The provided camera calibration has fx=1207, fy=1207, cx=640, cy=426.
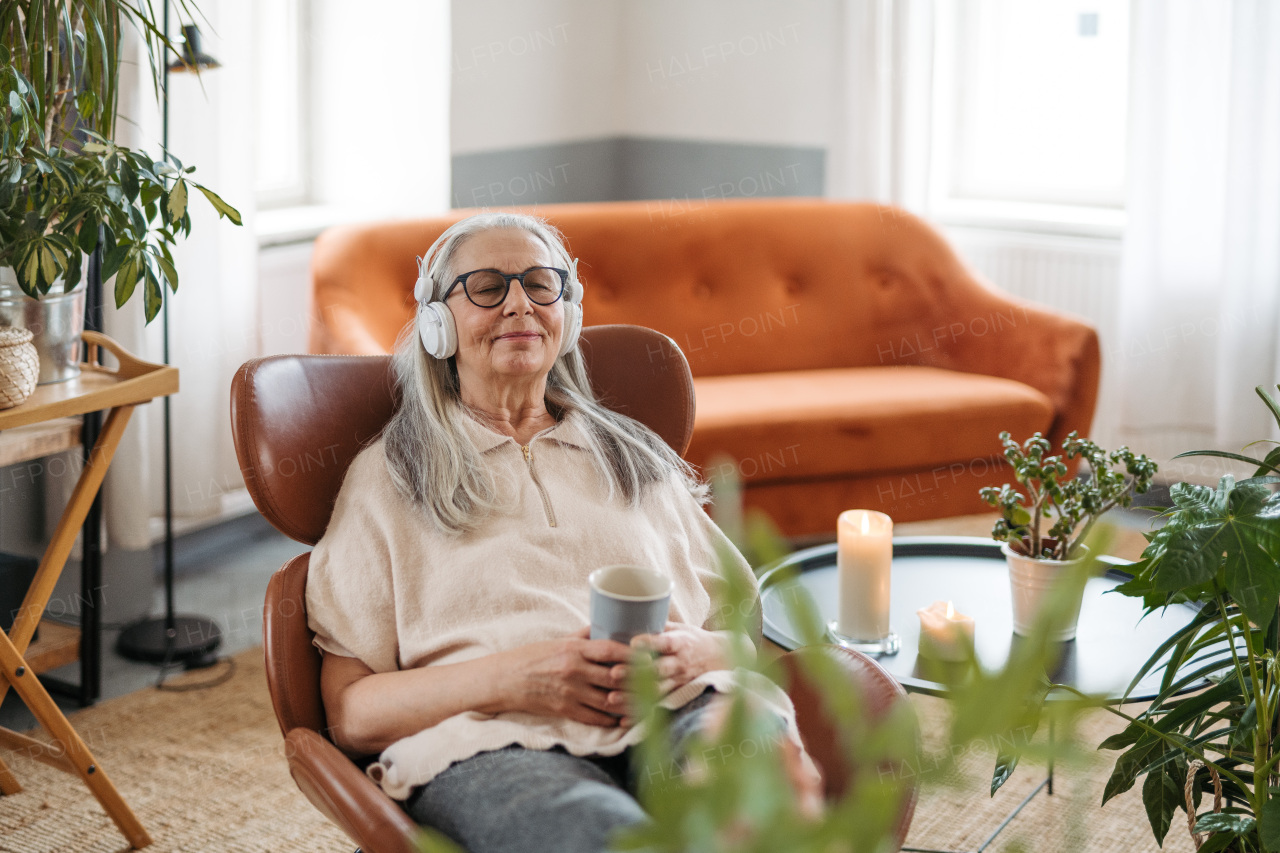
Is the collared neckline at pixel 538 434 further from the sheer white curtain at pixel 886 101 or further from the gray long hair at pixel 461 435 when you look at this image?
the sheer white curtain at pixel 886 101

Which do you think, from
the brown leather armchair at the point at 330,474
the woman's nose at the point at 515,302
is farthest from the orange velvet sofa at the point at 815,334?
the woman's nose at the point at 515,302

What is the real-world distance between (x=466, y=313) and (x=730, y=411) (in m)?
1.40

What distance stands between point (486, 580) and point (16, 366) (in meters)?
0.94

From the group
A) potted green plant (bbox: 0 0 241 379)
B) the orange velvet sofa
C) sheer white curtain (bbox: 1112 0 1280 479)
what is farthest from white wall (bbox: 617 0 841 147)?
potted green plant (bbox: 0 0 241 379)

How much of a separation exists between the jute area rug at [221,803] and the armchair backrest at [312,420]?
2.30 ft

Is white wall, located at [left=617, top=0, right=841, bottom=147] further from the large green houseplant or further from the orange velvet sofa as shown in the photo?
the large green houseplant

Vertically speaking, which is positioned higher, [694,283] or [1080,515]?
[694,283]

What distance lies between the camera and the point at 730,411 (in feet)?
9.54

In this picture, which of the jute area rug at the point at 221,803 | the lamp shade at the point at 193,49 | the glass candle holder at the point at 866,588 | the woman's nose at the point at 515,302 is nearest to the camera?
the woman's nose at the point at 515,302

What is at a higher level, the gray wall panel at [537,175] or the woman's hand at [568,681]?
the gray wall panel at [537,175]

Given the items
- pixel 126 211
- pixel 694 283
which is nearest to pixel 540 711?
pixel 126 211

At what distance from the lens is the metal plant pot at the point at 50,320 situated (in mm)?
1928

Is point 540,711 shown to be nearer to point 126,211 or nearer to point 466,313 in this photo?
point 466,313

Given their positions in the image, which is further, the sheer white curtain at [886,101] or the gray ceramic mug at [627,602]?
the sheer white curtain at [886,101]
